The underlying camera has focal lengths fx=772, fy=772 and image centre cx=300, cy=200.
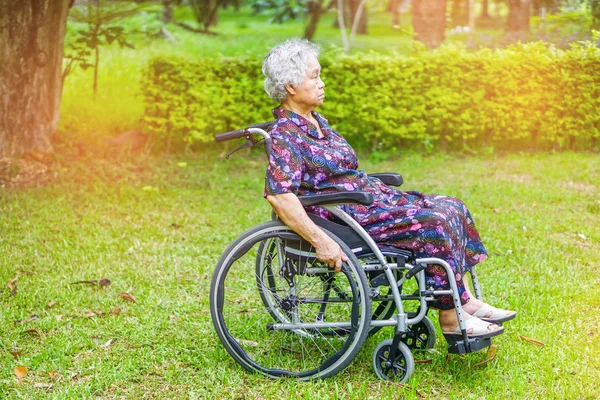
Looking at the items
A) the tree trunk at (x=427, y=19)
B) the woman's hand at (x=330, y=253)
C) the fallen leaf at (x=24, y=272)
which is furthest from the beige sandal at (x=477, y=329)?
the tree trunk at (x=427, y=19)

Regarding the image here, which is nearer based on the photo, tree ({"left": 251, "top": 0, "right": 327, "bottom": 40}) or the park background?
the park background

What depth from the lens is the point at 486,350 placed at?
144 inches

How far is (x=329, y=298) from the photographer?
3.51 metres

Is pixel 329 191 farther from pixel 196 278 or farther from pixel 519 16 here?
pixel 519 16

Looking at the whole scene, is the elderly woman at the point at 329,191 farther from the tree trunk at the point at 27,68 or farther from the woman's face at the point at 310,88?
the tree trunk at the point at 27,68

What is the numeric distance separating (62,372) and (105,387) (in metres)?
0.27

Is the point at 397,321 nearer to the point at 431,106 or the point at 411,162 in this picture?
the point at 411,162

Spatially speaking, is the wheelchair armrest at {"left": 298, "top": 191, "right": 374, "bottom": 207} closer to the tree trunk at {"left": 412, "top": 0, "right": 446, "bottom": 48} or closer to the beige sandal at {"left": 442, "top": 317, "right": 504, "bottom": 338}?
the beige sandal at {"left": 442, "top": 317, "right": 504, "bottom": 338}

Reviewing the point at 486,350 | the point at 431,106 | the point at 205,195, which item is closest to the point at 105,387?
the point at 486,350

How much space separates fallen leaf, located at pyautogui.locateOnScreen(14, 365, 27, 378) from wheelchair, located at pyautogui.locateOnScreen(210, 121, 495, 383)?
2.95 ft

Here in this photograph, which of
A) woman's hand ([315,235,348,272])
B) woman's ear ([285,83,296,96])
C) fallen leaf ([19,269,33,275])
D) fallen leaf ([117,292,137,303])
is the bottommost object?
fallen leaf ([19,269,33,275])

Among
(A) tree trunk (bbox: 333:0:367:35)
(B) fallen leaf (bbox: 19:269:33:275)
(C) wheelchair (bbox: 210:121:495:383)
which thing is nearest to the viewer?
(C) wheelchair (bbox: 210:121:495:383)

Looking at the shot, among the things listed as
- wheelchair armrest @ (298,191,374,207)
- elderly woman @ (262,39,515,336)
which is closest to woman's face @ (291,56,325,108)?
elderly woman @ (262,39,515,336)

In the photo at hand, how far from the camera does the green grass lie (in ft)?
11.1
